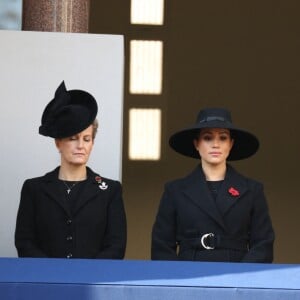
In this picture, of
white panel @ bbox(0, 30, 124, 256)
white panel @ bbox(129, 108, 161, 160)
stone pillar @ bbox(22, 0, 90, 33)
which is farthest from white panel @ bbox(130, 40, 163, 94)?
white panel @ bbox(0, 30, 124, 256)

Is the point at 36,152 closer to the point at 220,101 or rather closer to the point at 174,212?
the point at 174,212

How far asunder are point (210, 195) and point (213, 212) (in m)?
0.09

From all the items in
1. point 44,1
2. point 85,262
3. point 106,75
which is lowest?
point 85,262

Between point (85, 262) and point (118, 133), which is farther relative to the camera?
point (118, 133)

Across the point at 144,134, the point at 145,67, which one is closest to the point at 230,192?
the point at 144,134

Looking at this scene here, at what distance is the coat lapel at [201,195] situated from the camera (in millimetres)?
4645

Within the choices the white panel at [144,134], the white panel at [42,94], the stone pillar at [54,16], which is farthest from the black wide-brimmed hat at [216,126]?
the white panel at [144,134]

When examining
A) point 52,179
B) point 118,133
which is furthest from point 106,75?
point 52,179

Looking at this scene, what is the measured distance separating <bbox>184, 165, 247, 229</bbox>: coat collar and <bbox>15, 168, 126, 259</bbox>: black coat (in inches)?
13.1

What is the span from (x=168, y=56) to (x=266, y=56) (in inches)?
39.0

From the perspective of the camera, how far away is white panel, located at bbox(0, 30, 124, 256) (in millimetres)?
5836

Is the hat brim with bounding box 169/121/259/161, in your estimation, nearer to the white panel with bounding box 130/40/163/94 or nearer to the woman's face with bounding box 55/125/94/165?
the woman's face with bounding box 55/125/94/165

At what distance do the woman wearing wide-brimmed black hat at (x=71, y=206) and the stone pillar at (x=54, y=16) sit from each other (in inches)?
64.7

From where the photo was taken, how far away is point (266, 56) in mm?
10883
